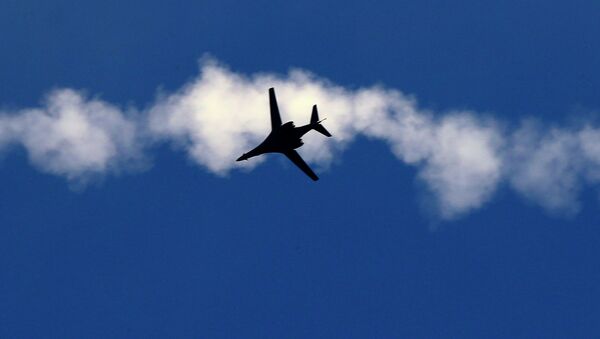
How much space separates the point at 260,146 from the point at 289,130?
604 centimetres

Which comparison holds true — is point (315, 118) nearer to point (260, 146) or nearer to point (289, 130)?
point (289, 130)

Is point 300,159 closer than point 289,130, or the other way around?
point 289,130

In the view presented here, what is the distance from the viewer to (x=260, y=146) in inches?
3477

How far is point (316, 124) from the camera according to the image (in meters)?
83.3

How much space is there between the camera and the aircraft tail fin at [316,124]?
3282 inches

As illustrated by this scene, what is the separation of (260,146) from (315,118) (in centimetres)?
872

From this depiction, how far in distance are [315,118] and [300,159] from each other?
329 inches

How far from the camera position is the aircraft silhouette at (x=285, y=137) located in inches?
3297

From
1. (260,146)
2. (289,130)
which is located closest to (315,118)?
(289,130)

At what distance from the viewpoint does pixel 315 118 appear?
8388 cm

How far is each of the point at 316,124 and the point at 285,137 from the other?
4209mm

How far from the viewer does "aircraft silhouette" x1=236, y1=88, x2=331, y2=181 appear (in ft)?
275

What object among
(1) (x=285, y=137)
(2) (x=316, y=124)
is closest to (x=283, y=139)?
(1) (x=285, y=137)

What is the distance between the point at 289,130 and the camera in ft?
275
